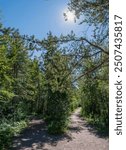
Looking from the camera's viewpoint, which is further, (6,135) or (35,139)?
(35,139)

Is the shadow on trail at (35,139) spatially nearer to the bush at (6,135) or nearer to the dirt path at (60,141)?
the dirt path at (60,141)

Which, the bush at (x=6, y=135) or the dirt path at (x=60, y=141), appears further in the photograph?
the dirt path at (x=60, y=141)

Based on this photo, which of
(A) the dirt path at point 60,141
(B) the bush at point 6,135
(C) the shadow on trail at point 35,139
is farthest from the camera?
(C) the shadow on trail at point 35,139

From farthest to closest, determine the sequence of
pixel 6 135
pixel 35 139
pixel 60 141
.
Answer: pixel 35 139 < pixel 60 141 < pixel 6 135

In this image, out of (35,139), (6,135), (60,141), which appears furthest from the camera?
(35,139)

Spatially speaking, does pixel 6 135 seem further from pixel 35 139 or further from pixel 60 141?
pixel 60 141

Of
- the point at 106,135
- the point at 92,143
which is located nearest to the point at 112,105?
the point at 92,143

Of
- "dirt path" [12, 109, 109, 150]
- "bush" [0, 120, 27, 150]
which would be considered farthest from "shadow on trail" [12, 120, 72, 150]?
"bush" [0, 120, 27, 150]

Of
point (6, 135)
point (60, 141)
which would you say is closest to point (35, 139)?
point (60, 141)

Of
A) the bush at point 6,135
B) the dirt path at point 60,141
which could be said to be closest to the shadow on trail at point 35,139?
the dirt path at point 60,141
